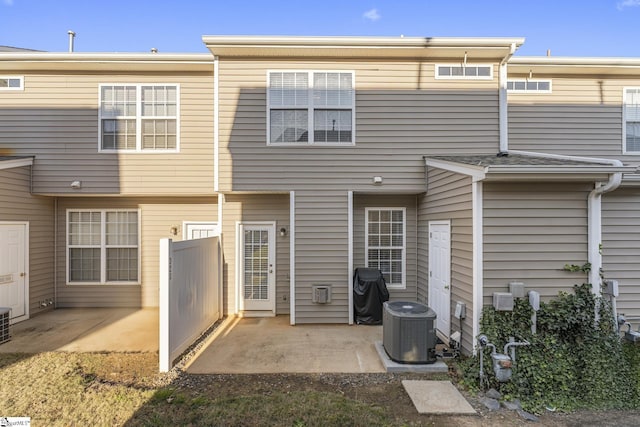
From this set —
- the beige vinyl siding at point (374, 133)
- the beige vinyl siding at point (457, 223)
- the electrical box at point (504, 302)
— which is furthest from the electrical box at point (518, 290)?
the beige vinyl siding at point (374, 133)

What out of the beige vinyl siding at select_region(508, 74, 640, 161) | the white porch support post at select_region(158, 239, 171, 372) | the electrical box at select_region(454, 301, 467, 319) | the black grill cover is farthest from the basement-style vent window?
the white porch support post at select_region(158, 239, 171, 372)

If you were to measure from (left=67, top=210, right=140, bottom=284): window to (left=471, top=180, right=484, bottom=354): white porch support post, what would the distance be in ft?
24.1

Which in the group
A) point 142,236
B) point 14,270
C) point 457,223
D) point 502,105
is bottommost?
point 14,270

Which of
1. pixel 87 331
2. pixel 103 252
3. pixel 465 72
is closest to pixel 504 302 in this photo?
pixel 465 72

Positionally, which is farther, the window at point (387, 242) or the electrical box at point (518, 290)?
the window at point (387, 242)

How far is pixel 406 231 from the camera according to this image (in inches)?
293

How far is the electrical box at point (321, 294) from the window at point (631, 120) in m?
7.69

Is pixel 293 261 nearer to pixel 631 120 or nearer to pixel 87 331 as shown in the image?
pixel 87 331

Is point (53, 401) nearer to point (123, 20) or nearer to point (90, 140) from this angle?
point (90, 140)

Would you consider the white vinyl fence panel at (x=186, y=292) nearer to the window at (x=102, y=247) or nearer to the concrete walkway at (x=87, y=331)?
the concrete walkway at (x=87, y=331)

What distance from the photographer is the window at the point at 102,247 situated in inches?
316

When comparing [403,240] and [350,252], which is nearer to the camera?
[350,252]

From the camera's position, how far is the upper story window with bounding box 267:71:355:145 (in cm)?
688

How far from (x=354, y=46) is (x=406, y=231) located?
3.94m
